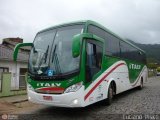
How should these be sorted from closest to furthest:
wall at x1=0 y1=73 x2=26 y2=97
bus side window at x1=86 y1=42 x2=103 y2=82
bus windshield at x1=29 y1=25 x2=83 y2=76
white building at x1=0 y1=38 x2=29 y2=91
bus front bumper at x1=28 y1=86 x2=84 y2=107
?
bus front bumper at x1=28 y1=86 x2=84 y2=107
bus windshield at x1=29 y1=25 x2=83 y2=76
bus side window at x1=86 y1=42 x2=103 y2=82
wall at x1=0 y1=73 x2=26 y2=97
white building at x1=0 y1=38 x2=29 y2=91

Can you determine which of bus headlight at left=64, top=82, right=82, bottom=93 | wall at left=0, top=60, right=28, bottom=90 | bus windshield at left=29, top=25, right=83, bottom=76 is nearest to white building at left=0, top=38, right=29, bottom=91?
wall at left=0, top=60, right=28, bottom=90

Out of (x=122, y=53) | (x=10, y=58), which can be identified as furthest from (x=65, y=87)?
(x=10, y=58)

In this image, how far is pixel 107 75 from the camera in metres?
11.2

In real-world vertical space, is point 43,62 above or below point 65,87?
above

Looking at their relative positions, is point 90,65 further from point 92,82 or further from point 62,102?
point 62,102

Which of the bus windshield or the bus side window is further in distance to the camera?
the bus side window

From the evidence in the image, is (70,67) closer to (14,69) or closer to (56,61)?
(56,61)

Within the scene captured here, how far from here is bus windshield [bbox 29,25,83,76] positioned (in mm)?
8656

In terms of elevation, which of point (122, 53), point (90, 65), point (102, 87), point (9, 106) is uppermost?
point (122, 53)

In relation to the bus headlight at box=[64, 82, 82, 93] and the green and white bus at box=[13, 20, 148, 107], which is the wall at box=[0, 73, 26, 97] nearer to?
the green and white bus at box=[13, 20, 148, 107]

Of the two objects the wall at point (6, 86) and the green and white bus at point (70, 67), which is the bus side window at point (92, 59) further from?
the wall at point (6, 86)

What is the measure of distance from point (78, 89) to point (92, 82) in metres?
1.07

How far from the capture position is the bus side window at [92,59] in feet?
29.7

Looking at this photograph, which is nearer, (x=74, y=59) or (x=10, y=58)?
(x=74, y=59)
